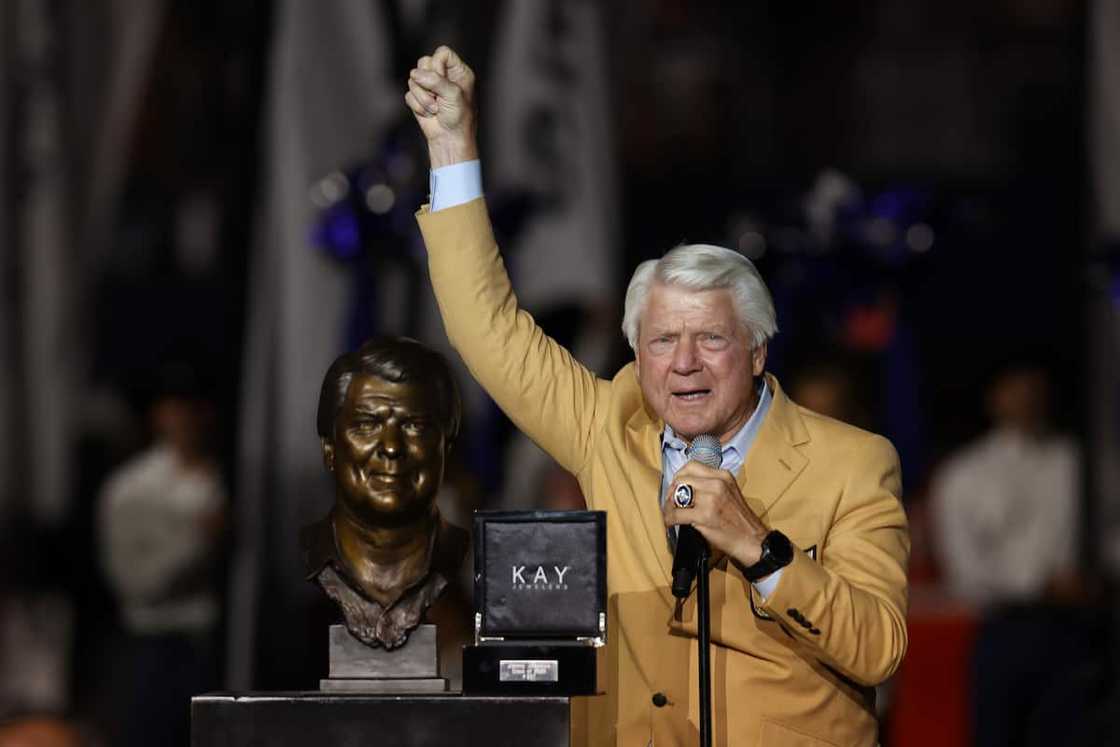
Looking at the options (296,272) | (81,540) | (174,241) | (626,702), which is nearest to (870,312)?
(296,272)

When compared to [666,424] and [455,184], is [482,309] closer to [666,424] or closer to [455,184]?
[455,184]

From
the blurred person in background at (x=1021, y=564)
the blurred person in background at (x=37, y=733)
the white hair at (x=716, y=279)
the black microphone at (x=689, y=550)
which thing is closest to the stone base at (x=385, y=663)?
the black microphone at (x=689, y=550)

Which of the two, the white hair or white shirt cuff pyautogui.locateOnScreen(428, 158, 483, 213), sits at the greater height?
white shirt cuff pyautogui.locateOnScreen(428, 158, 483, 213)

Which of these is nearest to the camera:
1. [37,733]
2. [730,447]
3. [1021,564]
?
[730,447]

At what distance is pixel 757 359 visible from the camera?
2904mm

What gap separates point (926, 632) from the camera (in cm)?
644

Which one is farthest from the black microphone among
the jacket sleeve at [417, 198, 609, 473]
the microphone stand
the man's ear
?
the jacket sleeve at [417, 198, 609, 473]

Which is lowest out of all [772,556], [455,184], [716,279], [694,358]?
[772,556]

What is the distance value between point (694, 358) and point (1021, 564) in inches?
164

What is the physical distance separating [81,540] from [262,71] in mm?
1941

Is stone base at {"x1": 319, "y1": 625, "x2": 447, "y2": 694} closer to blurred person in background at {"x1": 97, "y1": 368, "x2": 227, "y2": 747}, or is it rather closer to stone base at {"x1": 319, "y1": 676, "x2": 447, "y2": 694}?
stone base at {"x1": 319, "y1": 676, "x2": 447, "y2": 694}

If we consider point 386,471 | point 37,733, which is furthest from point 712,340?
point 37,733

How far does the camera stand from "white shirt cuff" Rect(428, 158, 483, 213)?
3.00m

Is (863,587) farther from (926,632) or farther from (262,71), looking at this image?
(262,71)
